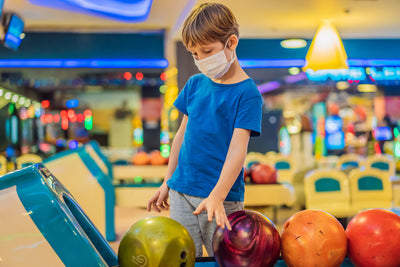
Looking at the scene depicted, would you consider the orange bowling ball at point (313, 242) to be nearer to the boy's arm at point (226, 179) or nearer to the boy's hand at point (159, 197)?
the boy's arm at point (226, 179)

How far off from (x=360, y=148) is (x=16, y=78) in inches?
333

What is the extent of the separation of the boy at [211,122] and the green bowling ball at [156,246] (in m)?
0.20

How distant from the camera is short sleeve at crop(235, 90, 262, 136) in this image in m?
1.55

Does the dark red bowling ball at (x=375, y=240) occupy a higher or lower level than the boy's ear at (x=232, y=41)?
lower

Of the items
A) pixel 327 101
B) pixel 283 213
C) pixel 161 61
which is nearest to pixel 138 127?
pixel 327 101

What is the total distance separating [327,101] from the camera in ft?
46.5

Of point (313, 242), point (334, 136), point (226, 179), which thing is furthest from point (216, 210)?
point (334, 136)

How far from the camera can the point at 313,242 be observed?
4.54 feet

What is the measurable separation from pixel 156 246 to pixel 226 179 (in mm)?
306

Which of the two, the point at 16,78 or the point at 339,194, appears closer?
the point at 339,194

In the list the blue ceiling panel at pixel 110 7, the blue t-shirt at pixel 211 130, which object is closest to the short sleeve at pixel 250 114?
the blue t-shirt at pixel 211 130

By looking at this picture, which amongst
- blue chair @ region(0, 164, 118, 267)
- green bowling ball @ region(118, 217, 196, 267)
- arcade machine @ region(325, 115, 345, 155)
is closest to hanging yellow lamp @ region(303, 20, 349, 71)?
green bowling ball @ region(118, 217, 196, 267)

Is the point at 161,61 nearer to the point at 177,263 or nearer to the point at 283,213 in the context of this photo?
→ the point at 283,213

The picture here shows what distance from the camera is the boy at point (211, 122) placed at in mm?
1533
